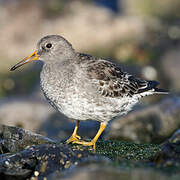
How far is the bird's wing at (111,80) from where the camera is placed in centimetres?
948

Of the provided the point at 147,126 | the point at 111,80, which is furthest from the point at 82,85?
the point at 147,126

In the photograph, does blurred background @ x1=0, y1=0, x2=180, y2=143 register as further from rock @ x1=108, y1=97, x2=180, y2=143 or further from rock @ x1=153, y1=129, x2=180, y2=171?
rock @ x1=153, y1=129, x2=180, y2=171

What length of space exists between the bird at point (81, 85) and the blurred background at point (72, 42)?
17.4ft

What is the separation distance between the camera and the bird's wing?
31.1 feet

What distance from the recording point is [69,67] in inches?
371

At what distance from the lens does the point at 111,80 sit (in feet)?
32.8

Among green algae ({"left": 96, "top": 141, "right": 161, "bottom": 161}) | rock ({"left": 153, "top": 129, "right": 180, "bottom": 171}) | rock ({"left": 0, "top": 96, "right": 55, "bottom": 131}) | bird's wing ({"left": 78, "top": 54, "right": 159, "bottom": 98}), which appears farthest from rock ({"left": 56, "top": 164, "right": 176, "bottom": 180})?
rock ({"left": 0, "top": 96, "right": 55, "bottom": 131})

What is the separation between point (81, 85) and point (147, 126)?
4412mm

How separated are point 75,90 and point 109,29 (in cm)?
1648

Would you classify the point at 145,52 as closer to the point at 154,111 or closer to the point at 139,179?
the point at 154,111

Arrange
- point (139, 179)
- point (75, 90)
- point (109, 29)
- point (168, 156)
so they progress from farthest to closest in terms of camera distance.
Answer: point (109, 29) → point (75, 90) → point (168, 156) → point (139, 179)

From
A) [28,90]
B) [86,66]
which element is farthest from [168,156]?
[28,90]

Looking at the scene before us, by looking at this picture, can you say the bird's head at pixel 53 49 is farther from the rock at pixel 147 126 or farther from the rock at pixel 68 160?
the rock at pixel 147 126

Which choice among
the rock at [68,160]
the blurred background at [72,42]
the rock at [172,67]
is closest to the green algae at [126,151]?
the rock at [68,160]
